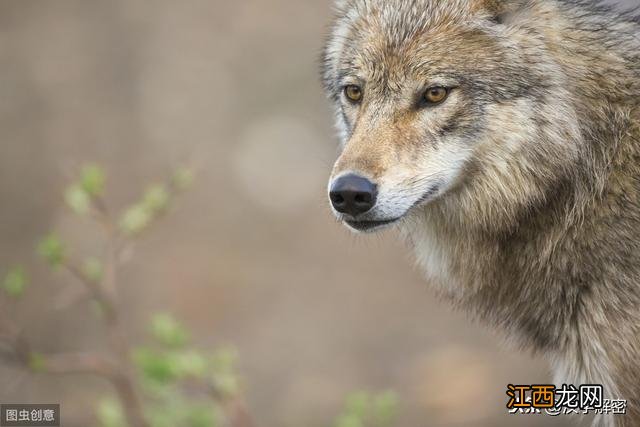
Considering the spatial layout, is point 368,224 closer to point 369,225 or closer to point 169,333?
point 369,225

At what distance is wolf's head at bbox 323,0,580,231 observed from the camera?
154 inches

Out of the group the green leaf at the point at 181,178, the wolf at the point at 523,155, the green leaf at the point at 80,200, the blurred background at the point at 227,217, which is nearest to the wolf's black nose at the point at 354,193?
the wolf at the point at 523,155

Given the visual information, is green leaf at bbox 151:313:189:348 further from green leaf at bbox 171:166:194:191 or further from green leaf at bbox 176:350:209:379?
green leaf at bbox 171:166:194:191

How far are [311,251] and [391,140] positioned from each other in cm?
618

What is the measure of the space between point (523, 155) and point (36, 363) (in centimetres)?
249

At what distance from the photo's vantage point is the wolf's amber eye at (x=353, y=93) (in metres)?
4.22

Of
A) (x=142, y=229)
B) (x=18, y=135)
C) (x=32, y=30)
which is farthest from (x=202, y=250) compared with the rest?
(x=142, y=229)

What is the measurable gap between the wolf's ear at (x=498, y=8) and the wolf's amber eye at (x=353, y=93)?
2.02 feet

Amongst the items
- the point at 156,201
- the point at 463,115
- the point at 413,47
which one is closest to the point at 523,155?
the point at 463,115

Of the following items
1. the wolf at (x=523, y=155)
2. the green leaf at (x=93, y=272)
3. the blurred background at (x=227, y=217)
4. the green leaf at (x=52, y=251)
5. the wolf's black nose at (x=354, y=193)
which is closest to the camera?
the wolf's black nose at (x=354, y=193)

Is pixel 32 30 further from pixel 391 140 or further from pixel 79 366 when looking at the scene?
pixel 391 140

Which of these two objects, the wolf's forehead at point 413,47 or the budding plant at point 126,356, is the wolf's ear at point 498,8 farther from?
the budding plant at point 126,356

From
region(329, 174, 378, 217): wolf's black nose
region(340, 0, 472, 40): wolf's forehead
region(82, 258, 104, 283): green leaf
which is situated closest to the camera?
region(329, 174, 378, 217): wolf's black nose

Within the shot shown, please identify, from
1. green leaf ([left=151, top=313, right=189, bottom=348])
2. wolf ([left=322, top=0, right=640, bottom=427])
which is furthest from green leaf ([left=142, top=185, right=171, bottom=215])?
wolf ([left=322, top=0, right=640, bottom=427])
